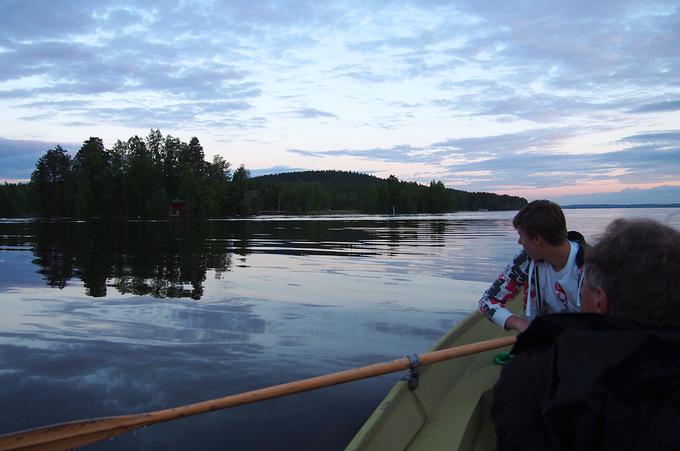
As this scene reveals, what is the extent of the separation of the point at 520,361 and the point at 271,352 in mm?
5619

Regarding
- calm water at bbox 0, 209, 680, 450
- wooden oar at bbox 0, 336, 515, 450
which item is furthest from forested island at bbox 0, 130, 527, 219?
wooden oar at bbox 0, 336, 515, 450

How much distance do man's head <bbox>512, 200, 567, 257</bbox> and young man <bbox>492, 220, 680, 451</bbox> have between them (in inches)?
77.0

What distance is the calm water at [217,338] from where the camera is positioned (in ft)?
16.3

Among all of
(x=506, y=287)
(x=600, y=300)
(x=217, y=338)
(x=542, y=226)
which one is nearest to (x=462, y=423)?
(x=506, y=287)

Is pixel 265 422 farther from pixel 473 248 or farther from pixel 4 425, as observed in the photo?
pixel 473 248

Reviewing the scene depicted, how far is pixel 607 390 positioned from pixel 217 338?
22.5 feet

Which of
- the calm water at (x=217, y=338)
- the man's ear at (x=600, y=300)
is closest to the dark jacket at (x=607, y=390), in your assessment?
the man's ear at (x=600, y=300)

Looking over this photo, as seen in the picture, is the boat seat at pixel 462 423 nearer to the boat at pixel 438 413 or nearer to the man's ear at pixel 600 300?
the boat at pixel 438 413

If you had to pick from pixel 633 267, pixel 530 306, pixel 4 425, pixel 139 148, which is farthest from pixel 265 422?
pixel 139 148

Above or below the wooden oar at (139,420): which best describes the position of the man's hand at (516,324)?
above

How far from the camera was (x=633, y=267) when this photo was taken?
1.57 m

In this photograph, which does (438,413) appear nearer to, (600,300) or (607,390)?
(600,300)

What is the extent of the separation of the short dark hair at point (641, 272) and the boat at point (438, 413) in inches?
76.8

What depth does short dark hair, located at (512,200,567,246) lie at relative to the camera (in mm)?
3635
